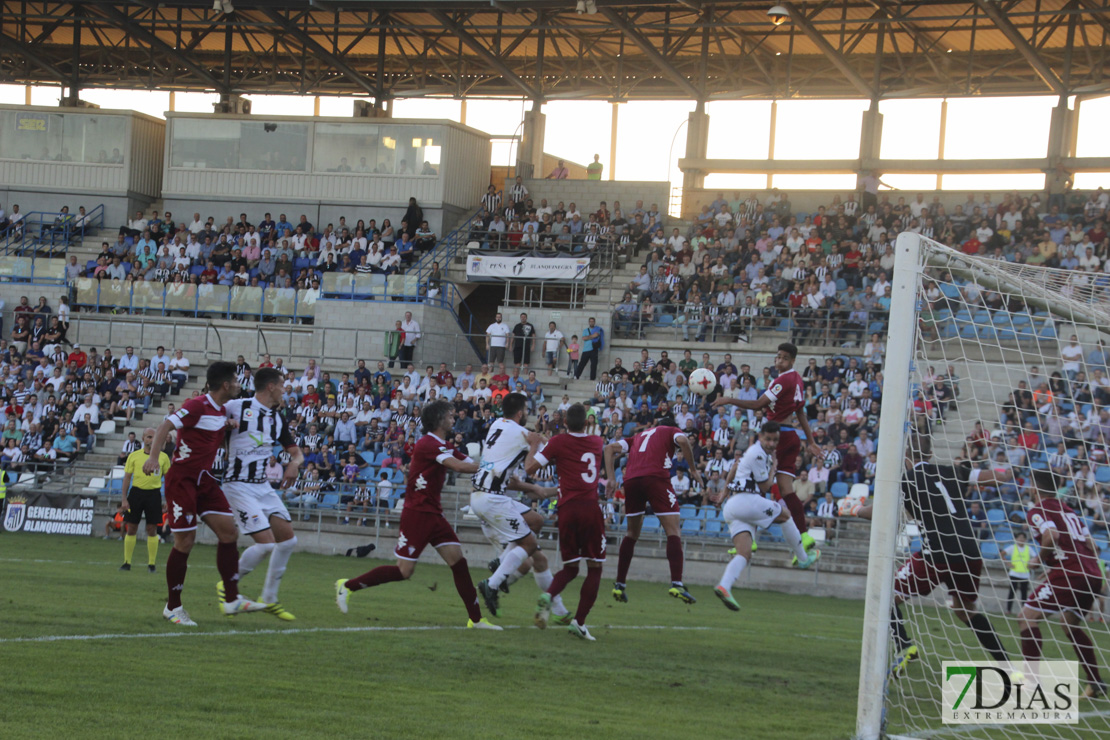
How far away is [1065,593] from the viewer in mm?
9875

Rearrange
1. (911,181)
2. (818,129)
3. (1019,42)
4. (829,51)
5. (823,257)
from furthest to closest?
1. (818,129)
2. (911,181)
3. (829,51)
4. (1019,42)
5. (823,257)

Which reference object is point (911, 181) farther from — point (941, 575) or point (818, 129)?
point (941, 575)

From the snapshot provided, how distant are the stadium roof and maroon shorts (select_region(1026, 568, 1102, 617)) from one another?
25492mm

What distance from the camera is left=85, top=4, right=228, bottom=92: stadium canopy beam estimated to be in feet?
130

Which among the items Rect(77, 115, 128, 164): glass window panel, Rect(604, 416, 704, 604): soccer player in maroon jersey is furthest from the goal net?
Rect(77, 115, 128, 164): glass window panel

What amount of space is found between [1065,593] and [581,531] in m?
4.19

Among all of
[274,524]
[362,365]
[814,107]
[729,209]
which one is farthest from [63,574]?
[814,107]

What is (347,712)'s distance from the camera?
7.09 m

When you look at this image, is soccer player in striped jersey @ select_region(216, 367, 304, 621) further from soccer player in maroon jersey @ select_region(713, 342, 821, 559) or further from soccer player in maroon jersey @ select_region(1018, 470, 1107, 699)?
soccer player in maroon jersey @ select_region(1018, 470, 1107, 699)

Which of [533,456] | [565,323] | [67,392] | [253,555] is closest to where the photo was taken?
[253,555]

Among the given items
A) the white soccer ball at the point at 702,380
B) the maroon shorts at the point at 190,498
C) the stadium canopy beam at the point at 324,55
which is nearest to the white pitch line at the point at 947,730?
the maroon shorts at the point at 190,498

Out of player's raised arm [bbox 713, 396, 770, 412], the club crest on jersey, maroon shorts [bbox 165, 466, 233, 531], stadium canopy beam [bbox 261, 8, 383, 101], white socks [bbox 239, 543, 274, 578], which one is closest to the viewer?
maroon shorts [bbox 165, 466, 233, 531]

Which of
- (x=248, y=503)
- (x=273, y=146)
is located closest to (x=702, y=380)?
(x=248, y=503)

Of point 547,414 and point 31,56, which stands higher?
point 31,56
